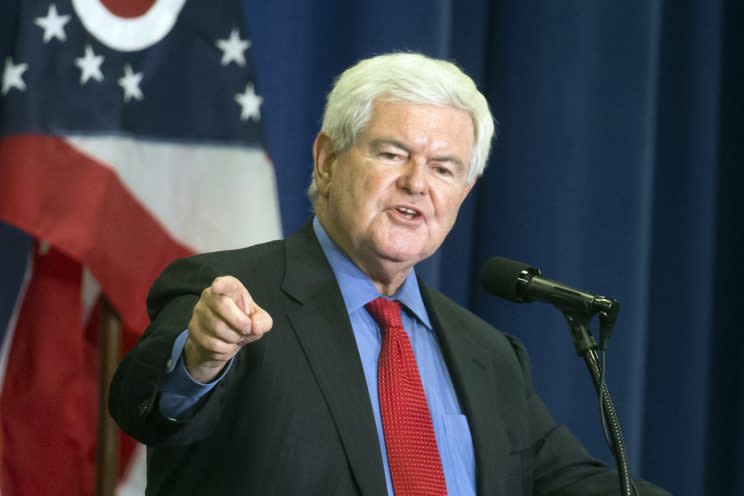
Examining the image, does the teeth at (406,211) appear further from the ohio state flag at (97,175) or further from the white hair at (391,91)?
the ohio state flag at (97,175)

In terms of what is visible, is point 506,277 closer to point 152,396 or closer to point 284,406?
point 284,406

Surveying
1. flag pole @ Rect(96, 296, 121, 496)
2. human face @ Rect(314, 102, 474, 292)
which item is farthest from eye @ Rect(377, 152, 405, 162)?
flag pole @ Rect(96, 296, 121, 496)

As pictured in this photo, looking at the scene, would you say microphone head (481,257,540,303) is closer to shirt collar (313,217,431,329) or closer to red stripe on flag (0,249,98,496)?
shirt collar (313,217,431,329)

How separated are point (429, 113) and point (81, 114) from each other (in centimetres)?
104

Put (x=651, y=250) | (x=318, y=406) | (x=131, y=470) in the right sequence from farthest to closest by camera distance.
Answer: (x=651, y=250), (x=131, y=470), (x=318, y=406)

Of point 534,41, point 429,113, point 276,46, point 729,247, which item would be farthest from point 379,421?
point 729,247

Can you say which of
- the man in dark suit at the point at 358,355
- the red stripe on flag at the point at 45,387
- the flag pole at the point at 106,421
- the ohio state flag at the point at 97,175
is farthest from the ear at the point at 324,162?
the red stripe on flag at the point at 45,387

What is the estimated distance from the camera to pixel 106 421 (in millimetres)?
2582

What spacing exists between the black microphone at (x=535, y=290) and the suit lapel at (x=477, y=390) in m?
0.20

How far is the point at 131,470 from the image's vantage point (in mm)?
2672

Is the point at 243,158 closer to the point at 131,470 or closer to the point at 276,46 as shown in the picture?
the point at 276,46

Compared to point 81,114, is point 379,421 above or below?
below

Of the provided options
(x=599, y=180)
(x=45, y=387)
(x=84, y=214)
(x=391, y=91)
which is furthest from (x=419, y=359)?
(x=599, y=180)

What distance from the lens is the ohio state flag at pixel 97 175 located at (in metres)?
2.48
